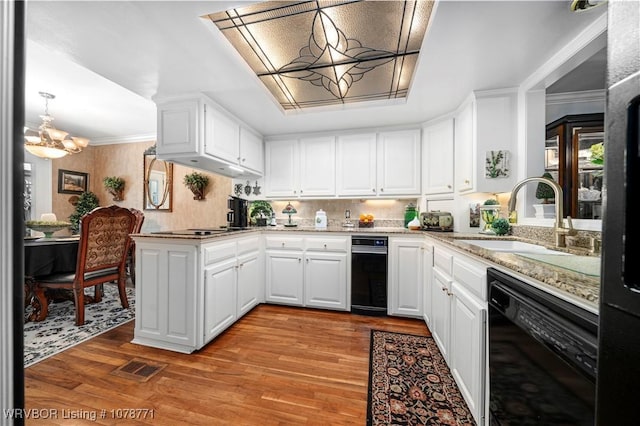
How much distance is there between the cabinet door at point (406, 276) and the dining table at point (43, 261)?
3.51 metres

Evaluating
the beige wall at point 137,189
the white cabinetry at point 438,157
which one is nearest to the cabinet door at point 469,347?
the white cabinetry at point 438,157

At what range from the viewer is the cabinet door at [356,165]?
3213 mm

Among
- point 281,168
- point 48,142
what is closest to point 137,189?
point 48,142

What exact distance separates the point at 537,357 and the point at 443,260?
3.74 ft

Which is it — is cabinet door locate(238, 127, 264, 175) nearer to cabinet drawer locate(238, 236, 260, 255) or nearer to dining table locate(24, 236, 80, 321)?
cabinet drawer locate(238, 236, 260, 255)

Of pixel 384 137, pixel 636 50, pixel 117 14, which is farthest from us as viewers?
pixel 384 137

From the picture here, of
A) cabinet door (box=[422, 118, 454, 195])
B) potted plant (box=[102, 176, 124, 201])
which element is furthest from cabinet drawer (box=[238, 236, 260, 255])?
potted plant (box=[102, 176, 124, 201])

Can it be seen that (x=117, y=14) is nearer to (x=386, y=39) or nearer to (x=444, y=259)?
(x=386, y=39)

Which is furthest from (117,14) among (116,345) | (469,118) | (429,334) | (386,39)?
(429,334)

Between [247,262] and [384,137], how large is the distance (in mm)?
2250

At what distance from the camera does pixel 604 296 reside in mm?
404

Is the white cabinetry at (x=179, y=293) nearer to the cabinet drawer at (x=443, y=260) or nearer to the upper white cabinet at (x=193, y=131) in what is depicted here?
the upper white cabinet at (x=193, y=131)

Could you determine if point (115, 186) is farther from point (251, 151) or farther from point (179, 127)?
point (179, 127)

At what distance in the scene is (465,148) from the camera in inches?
96.1
